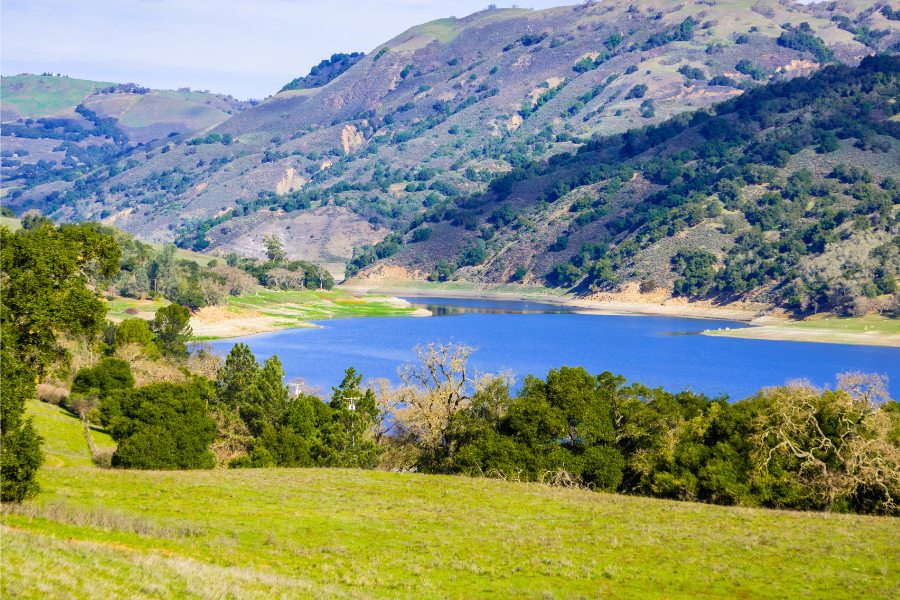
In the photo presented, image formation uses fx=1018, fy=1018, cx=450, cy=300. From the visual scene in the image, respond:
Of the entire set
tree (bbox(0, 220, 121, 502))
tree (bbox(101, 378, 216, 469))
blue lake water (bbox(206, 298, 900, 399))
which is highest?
tree (bbox(0, 220, 121, 502))

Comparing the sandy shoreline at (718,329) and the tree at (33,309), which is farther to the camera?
the sandy shoreline at (718,329)

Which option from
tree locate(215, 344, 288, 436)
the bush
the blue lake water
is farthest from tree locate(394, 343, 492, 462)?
the blue lake water

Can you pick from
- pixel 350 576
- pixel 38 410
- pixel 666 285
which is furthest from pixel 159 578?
pixel 666 285

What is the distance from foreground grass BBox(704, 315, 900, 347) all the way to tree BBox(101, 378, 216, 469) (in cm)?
10518

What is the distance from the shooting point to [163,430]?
146ft

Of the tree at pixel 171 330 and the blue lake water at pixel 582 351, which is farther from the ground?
the tree at pixel 171 330

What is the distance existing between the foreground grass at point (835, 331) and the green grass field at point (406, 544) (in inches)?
4087

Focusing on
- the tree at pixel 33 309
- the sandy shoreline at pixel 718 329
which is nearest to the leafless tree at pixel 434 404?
the tree at pixel 33 309

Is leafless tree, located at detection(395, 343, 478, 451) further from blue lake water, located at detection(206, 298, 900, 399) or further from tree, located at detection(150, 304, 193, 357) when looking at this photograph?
tree, located at detection(150, 304, 193, 357)

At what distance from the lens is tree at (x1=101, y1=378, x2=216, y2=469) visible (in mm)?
43750

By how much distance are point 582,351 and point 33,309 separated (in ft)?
294

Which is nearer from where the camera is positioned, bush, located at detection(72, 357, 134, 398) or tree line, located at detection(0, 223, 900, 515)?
tree line, located at detection(0, 223, 900, 515)

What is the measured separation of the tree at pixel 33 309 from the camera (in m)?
30.0

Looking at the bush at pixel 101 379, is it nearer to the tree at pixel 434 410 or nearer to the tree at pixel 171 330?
the tree at pixel 434 410
